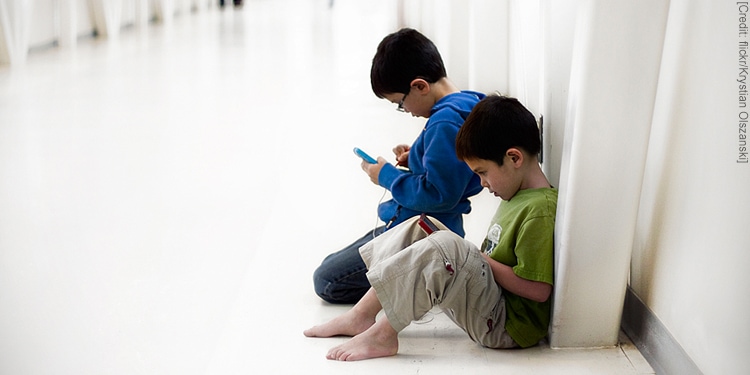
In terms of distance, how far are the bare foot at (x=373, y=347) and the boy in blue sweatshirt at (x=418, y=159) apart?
46 cm

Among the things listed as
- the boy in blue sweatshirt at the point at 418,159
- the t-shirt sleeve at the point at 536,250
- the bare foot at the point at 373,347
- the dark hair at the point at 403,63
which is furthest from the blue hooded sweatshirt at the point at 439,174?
the bare foot at the point at 373,347

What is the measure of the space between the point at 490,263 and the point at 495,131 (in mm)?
Answer: 402

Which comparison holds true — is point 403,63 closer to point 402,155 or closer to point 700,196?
point 402,155

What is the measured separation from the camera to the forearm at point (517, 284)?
2.49 meters

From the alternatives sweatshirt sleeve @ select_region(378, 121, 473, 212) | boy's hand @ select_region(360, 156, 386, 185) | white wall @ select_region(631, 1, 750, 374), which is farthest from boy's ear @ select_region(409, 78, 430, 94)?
white wall @ select_region(631, 1, 750, 374)

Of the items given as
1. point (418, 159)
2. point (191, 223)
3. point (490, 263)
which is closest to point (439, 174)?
point (418, 159)

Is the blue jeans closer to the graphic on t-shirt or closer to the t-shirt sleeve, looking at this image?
the graphic on t-shirt

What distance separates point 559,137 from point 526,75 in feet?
3.94

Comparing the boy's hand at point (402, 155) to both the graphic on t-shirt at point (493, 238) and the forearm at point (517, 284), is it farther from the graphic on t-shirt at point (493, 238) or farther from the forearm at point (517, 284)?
the forearm at point (517, 284)

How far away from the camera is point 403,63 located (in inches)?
112

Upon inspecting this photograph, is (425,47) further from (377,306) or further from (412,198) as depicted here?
(377,306)

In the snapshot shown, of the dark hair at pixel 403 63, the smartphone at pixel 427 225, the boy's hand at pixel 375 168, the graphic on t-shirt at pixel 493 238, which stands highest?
the dark hair at pixel 403 63

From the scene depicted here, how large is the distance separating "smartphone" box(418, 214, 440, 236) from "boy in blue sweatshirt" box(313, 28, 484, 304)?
200 millimetres

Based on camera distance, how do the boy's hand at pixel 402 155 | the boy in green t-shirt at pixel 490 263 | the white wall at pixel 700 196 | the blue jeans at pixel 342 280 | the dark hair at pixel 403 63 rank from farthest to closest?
the boy's hand at pixel 402 155 < the blue jeans at pixel 342 280 < the dark hair at pixel 403 63 < the boy in green t-shirt at pixel 490 263 < the white wall at pixel 700 196
